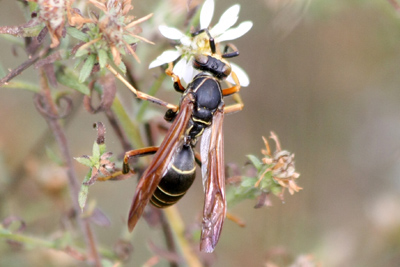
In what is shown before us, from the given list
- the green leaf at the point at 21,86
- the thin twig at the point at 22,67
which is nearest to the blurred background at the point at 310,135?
the green leaf at the point at 21,86

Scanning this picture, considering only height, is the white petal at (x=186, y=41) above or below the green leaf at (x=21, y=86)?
above

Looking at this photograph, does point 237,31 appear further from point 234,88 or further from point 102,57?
point 102,57

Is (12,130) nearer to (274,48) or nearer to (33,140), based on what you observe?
(33,140)

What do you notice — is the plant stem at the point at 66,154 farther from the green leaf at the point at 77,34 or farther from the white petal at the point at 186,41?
the white petal at the point at 186,41

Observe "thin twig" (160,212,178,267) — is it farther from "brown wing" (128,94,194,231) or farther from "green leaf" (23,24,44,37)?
"green leaf" (23,24,44,37)

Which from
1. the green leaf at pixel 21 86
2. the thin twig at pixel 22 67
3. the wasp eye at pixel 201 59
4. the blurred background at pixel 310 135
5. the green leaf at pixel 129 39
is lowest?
the thin twig at pixel 22 67

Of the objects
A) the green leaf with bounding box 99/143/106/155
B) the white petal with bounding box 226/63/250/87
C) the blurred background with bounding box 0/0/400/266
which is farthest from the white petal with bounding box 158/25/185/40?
the blurred background with bounding box 0/0/400/266

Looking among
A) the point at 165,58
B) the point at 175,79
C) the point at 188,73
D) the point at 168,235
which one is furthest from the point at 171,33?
the point at 168,235
